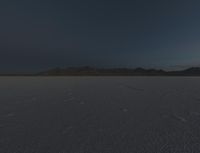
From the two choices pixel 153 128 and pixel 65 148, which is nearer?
pixel 65 148

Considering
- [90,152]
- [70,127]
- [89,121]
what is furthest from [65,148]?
[89,121]

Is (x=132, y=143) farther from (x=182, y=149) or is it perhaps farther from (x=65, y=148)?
(x=65, y=148)

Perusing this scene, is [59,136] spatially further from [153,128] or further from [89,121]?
[153,128]

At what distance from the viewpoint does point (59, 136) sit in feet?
5.91

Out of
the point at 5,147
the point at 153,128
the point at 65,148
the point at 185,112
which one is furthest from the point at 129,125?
the point at 5,147

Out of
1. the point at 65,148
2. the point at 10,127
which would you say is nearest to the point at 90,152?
the point at 65,148

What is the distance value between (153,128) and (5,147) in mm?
2003

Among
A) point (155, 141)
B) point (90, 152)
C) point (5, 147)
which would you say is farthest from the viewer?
point (155, 141)

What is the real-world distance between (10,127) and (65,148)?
1193 millimetres

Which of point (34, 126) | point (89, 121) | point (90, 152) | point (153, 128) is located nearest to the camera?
point (90, 152)

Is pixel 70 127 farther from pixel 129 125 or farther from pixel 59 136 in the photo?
pixel 129 125

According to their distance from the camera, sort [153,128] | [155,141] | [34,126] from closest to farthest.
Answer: [155,141] < [153,128] < [34,126]

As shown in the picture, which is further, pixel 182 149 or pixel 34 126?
pixel 34 126

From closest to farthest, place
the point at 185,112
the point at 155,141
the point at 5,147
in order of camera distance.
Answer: the point at 5,147 → the point at 155,141 → the point at 185,112
